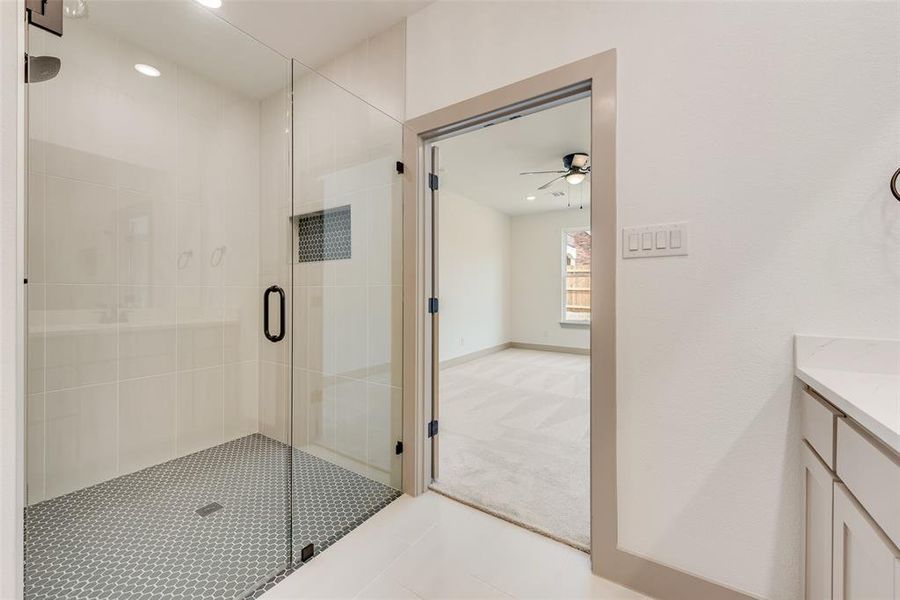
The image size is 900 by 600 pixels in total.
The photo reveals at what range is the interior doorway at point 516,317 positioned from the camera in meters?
2.10

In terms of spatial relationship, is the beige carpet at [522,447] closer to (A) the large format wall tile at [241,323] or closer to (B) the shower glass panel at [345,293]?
(B) the shower glass panel at [345,293]

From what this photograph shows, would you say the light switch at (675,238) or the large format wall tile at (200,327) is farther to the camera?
the large format wall tile at (200,327)

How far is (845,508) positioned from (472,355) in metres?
5.32

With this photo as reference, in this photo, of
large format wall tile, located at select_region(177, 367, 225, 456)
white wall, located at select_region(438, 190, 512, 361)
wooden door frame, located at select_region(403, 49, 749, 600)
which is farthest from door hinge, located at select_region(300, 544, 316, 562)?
white wall, located at select_region(438, 190, 512, 361)

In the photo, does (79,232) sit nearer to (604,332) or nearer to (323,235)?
(323,235)

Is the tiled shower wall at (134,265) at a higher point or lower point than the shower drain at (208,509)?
higher

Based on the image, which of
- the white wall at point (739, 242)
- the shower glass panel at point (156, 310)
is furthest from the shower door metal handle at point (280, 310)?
the white wall at point (739, 242)

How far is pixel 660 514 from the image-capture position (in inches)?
53.2

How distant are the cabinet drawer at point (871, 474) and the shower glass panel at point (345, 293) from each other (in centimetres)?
176

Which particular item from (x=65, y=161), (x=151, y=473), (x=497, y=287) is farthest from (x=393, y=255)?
(x=497, y=287)

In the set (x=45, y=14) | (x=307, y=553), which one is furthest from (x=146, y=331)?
(x=45, y=14)

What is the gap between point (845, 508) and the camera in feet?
2.72

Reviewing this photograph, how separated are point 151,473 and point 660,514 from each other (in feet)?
8.95

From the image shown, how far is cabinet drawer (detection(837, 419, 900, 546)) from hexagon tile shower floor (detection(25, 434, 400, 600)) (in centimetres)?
180
